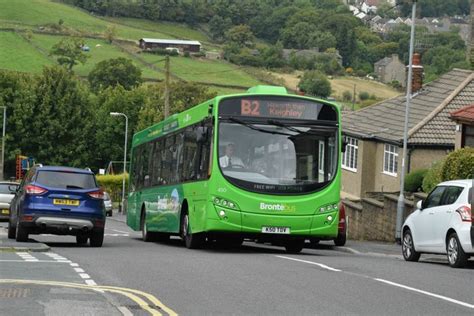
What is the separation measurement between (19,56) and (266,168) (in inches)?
4764

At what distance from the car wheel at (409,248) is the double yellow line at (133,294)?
9.99 m

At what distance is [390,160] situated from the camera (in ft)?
175

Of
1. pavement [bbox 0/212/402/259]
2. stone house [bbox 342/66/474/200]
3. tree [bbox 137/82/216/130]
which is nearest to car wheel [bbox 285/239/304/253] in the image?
pavement [bbox 0/212/402/259]

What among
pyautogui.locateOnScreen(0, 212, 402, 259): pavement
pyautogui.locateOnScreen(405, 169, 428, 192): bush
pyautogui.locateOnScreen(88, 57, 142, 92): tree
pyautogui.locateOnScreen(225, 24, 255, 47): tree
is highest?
pyautogui.locateOnScreen(225, 24, 255, 47): tree

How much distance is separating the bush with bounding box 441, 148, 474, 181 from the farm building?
122984mm

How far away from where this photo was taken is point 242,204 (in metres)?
23.6

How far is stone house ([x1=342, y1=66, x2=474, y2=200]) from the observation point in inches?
2026

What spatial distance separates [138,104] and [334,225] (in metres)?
98.7

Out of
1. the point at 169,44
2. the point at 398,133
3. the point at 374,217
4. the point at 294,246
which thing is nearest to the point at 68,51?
the point at 169,44

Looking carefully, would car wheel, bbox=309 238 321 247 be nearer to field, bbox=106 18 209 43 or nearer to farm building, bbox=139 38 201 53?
farm building, bbox=139 38 201 53

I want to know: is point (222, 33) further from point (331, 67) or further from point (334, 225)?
point (334, 225)

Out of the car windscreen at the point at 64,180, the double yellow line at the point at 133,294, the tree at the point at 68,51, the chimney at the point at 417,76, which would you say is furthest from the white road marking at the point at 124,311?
the tree at the point at 68,51

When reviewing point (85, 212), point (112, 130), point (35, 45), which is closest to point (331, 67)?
point (35, 45)

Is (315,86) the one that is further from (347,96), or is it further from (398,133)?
(398,133)
